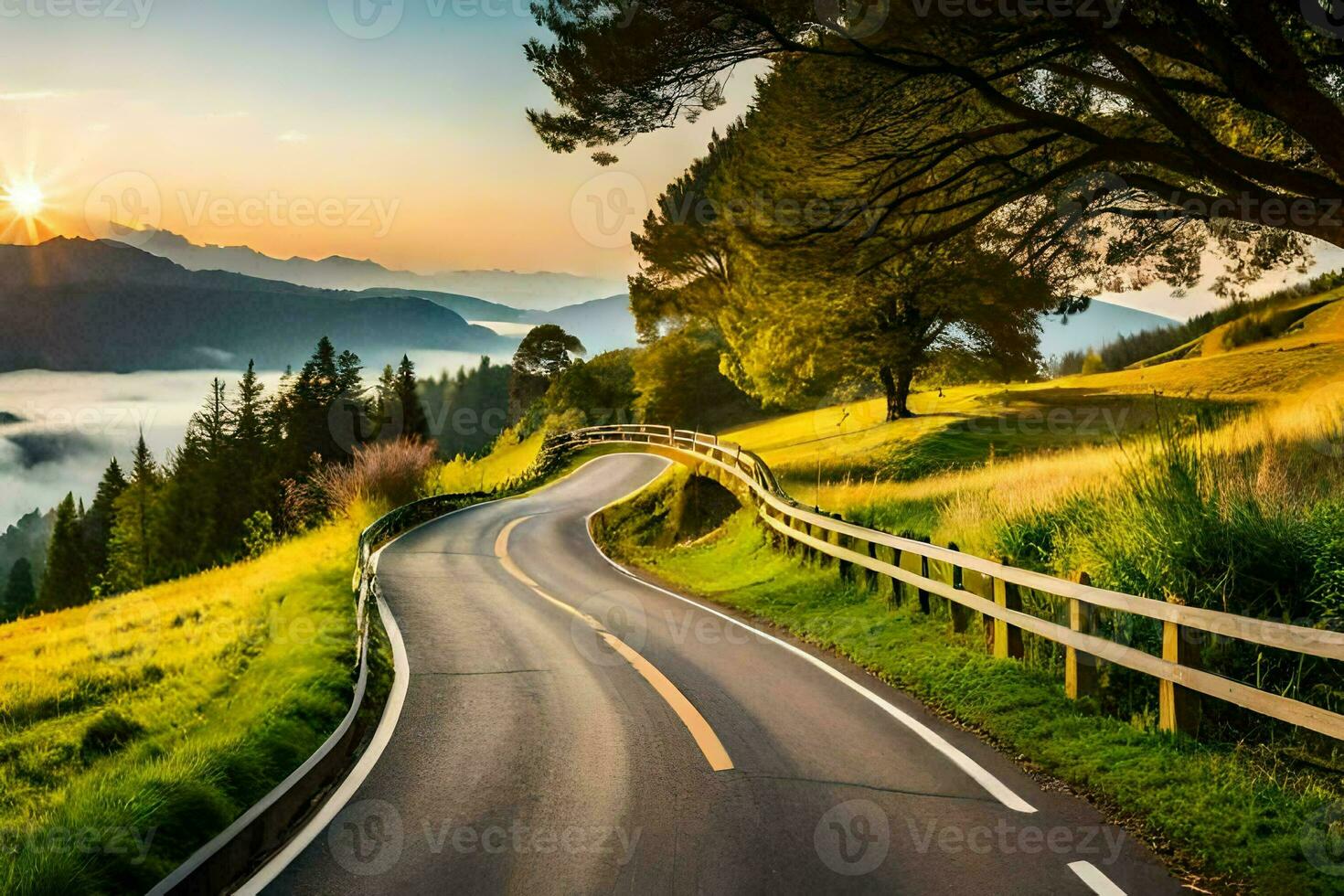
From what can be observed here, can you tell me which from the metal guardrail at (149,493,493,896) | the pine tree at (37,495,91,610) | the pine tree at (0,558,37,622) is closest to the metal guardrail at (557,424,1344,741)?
the metal guardrail at (149,493,493,896)

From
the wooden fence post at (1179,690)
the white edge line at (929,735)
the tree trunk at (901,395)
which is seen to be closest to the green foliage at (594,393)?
the tree trunk at (901,395)

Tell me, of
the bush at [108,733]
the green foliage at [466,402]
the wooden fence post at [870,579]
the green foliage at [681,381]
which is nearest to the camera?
the bush at [108,733]

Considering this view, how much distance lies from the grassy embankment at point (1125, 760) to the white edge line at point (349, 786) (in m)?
5.04

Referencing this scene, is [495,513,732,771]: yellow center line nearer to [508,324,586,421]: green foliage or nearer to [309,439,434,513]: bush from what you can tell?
[309,439,434,513]: bush

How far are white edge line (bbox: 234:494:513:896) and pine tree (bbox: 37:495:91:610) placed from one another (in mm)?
82909

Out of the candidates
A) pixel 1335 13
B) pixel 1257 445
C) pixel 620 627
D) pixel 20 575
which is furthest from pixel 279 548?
pixel 20 575

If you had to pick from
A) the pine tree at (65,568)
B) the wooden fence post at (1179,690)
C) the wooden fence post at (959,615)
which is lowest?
the pine tree at (65,568)

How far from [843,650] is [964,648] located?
5.03ft

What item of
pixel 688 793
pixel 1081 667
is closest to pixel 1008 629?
pixel 1081 667

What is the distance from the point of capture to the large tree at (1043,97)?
955 cm

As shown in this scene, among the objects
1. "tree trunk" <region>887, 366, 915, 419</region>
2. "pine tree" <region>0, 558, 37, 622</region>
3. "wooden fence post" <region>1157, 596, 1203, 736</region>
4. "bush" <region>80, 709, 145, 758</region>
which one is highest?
"tree trunk" <region>887, 366, 915, 419</region>

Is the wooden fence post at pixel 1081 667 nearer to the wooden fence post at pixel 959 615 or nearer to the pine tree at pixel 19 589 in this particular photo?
the wooden fence post at pixel 959 615

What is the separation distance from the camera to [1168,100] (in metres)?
10.0

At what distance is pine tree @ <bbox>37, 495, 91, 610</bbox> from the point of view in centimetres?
7506
